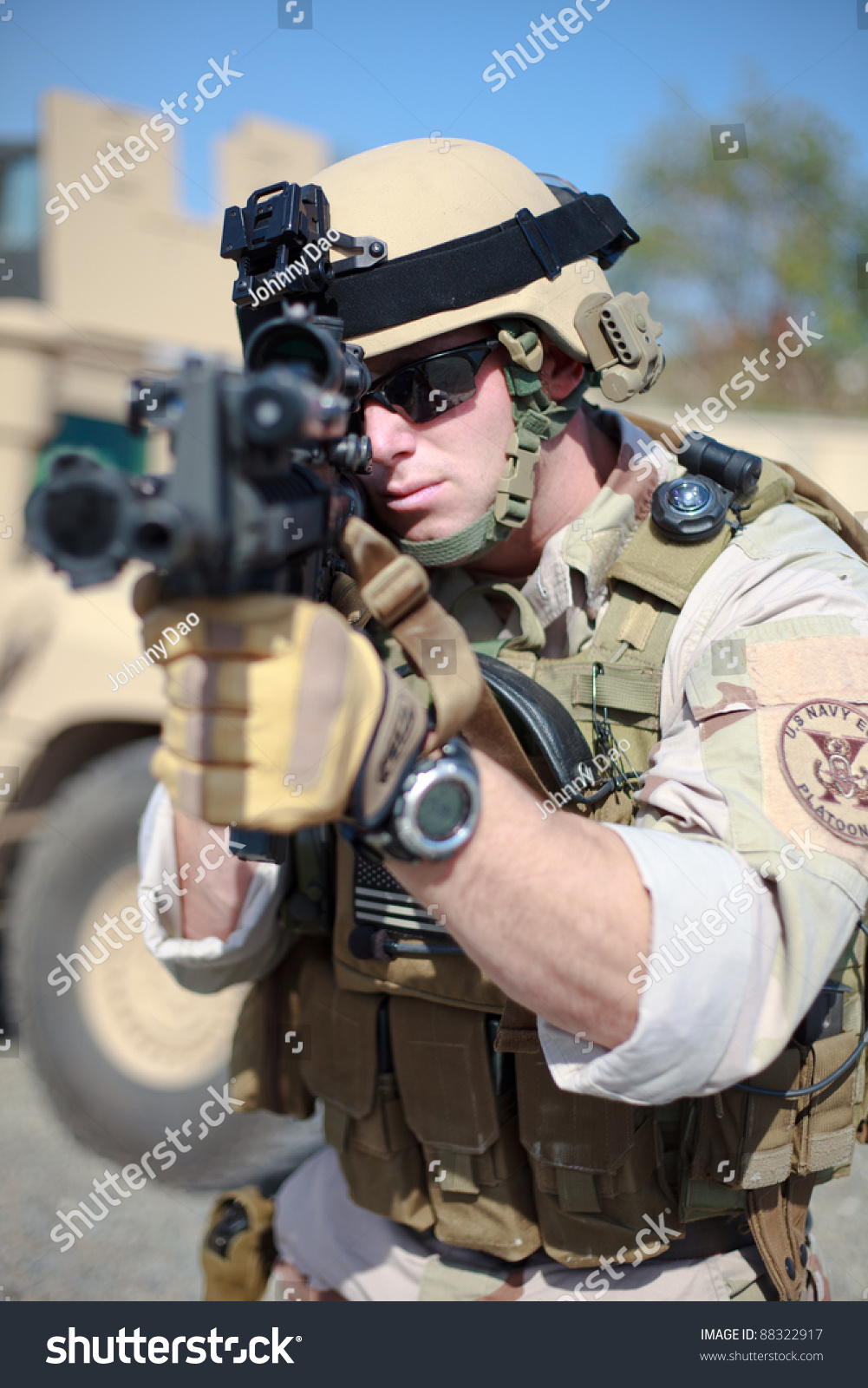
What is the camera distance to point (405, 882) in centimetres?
117

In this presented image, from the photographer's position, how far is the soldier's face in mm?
1795

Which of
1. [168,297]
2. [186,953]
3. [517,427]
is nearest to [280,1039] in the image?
[186,953]

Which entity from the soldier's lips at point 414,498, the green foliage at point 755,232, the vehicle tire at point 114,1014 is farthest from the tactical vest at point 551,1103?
the green foliage at point 755,232

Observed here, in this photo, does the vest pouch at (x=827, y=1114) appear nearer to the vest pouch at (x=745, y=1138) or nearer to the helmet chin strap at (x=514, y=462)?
the vest pouch at (x=745, y=1138)

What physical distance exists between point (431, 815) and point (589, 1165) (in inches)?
30.8

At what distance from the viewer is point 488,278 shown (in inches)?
72.0

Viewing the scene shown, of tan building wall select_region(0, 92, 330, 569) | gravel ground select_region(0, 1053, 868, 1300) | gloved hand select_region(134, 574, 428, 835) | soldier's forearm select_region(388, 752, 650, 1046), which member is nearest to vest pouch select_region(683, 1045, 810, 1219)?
soldier's forearm select_region(388, 752, 650, 1046)

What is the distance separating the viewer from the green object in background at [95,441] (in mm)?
3619

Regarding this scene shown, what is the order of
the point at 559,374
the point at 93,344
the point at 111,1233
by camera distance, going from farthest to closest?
the point at 93,344, the point at 111,1233, the point at 559,374

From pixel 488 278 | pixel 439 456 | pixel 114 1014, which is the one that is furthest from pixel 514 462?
pixel 114 1014

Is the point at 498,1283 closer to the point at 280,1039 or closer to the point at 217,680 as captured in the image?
the point at 280,1039

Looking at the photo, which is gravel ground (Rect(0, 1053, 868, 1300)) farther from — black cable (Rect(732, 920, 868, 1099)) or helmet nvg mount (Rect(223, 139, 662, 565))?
helmet nvg mount (Rect(223, 139, 662, 565))

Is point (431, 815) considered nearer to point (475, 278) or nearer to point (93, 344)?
point (475, 278)

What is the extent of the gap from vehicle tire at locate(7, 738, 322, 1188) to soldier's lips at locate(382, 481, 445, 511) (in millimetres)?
2153
